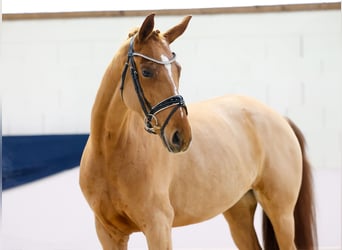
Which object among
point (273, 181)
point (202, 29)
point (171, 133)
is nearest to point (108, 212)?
point (171, 133)

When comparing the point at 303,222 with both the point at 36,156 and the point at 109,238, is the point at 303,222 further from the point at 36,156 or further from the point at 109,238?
Result: the point at 36,156

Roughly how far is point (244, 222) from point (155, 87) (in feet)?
3.12

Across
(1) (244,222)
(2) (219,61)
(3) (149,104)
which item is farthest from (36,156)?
(3) (149,104)

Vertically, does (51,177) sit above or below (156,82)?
below

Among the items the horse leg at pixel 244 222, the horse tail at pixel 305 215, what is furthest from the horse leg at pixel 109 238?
the horse tail at pixel 305 215

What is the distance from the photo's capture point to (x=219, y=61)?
9.99ft

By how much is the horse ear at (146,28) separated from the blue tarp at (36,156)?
1.55 metres

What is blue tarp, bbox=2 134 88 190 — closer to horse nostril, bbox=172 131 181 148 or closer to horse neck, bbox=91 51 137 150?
horse neck, bbox=91 51 137 150

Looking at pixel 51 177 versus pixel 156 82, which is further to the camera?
pixel 51 177

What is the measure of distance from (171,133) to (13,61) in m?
1.87

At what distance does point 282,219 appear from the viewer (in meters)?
2.03

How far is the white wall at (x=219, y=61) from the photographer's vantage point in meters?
3.03

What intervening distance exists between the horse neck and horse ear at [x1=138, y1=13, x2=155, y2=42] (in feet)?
0.34

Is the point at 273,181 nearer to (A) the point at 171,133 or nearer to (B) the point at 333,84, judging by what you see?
(A) the point at 171,133
